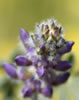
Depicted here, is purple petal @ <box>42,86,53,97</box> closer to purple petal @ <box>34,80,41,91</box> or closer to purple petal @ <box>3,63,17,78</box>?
purple petal @ <box>34,80,41,91</box>

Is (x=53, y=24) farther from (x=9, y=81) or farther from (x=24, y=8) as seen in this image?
(x=24, y=8)

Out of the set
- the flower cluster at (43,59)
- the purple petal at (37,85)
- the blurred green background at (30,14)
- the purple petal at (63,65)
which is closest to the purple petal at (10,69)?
the flower cluster at (43,59)

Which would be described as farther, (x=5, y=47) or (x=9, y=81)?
(x=5, y=47)

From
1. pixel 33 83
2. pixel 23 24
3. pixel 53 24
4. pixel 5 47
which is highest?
pixel 23 24

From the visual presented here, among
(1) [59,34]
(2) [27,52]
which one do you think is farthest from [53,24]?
(2) [27,52]

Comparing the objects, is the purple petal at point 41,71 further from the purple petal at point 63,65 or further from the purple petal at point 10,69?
the purple petal at point 10,69

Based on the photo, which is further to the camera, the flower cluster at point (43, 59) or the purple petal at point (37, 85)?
the purple petal at point (37, 85)
